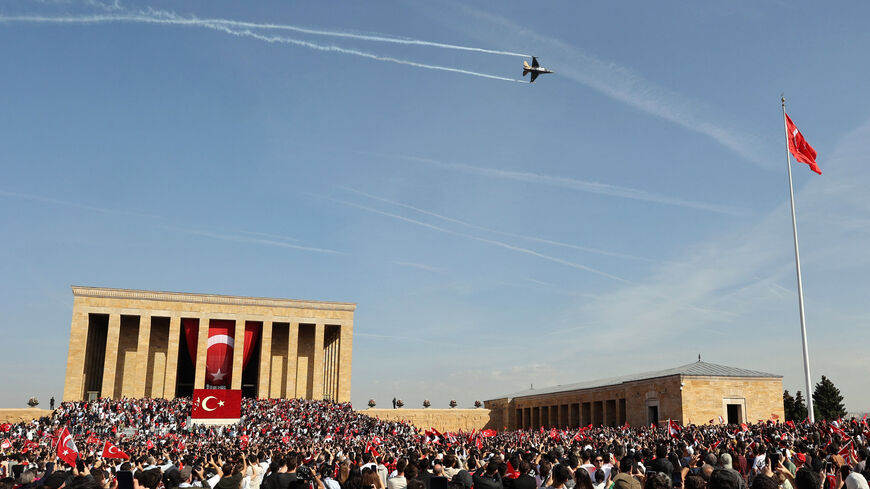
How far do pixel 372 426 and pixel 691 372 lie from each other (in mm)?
23797

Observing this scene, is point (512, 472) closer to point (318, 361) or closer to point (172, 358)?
point (172, 358)

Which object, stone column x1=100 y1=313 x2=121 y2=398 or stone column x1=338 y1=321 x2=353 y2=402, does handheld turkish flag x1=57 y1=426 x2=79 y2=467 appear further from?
stone column x1=338 y1=321 x2=353 y2=402

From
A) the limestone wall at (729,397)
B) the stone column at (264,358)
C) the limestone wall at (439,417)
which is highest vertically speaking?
the stone column at (264,358)

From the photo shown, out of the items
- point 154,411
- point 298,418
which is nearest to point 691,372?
point 298,418

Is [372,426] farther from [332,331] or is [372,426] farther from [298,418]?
[332,331]

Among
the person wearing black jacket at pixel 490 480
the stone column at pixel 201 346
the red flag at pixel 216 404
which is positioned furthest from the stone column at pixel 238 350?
the person wearing black jacket at pixel 490 480

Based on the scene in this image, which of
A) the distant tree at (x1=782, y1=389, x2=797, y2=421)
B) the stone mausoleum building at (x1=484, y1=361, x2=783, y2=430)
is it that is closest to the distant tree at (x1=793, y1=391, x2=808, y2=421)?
the distant tree at (x1=782, y1=389, x2=797, y2=421)

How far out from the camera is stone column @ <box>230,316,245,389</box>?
62.4 meters

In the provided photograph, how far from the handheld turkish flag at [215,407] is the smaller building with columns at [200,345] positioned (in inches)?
696

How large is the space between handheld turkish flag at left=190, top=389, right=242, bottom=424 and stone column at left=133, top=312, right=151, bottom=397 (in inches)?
779

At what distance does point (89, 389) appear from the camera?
6381cm

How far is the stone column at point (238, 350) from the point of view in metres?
62.4

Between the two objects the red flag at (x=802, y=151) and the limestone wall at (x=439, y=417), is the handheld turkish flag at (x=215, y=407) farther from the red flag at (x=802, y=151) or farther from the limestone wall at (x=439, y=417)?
the red flag at (x=802, y=151)

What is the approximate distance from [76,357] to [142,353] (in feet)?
17.6
